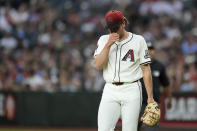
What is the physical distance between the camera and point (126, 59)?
20.6ft

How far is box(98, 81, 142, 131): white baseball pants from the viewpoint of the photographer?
6148 mm

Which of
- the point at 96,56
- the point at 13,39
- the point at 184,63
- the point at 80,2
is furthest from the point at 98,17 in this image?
the point at 96,56

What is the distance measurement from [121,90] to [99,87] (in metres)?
8.47

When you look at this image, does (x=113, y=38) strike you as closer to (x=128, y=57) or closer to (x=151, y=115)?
(x=128, y=57)

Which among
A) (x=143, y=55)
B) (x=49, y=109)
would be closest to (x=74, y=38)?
(x=49, y=109)

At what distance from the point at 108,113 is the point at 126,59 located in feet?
2.28

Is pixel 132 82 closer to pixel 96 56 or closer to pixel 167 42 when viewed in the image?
pixel 96 56

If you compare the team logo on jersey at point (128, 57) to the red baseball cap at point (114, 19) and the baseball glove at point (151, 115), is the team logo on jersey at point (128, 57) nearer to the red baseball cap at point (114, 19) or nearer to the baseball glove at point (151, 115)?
the red baseball cap at point (114, 19)

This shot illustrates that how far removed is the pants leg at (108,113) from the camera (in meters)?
6.14

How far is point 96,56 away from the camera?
625cm

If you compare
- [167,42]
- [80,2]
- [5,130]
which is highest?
[80,2]

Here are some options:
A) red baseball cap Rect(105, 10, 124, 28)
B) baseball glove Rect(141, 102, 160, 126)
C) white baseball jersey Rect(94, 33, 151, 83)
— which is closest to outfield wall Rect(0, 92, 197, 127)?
white baseball jersey Rect(94, 33, 151, 83)

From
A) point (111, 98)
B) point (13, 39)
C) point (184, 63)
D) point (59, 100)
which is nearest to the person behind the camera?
point (111, 98)

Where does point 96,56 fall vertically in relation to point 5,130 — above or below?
above
